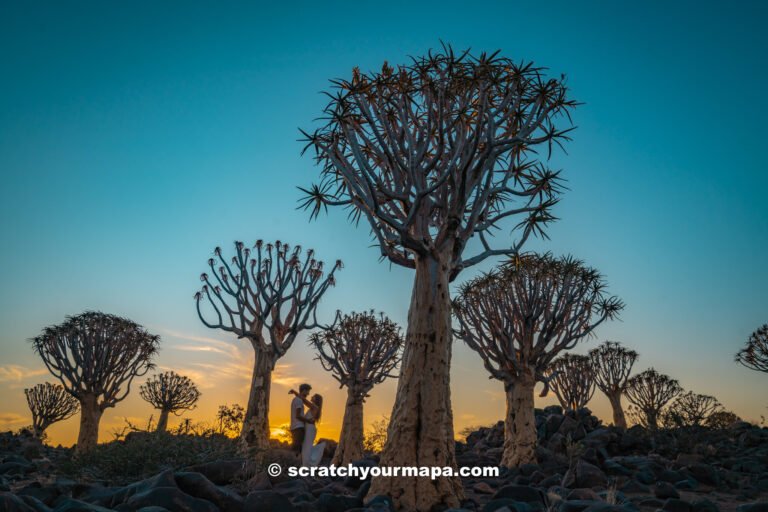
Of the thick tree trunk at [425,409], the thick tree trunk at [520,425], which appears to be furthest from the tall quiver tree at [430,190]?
the thick tree trunk at [520,425]

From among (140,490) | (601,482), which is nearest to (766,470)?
(601,482)

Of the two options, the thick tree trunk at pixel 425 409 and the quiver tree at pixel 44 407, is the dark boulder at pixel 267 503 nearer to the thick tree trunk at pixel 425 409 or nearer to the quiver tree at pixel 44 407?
the thick tree trunk at pixel 425 409

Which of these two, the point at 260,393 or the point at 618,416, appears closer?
the point at 260,393

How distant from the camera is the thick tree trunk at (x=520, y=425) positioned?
1100 cm

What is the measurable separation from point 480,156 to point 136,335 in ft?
51.1

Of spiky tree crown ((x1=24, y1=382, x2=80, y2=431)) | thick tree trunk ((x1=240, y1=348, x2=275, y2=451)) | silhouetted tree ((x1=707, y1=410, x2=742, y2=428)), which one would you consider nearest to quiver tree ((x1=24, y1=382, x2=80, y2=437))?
spiky tree crown ((x1=24, y1=382, x2=80, y2=431))

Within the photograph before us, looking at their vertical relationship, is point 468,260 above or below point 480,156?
below

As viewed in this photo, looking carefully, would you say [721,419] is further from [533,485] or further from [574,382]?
[533,485]

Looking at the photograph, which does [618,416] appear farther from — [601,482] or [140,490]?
[140,490]

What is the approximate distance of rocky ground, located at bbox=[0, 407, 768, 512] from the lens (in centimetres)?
489

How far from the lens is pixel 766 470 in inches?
397

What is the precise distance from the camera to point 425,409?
6.19m

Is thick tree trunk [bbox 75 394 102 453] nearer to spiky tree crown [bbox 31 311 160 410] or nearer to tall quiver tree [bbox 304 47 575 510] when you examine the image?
spiky tree crown [bbox 31 311 160 410]

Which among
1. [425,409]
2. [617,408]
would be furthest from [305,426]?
[617,408]
